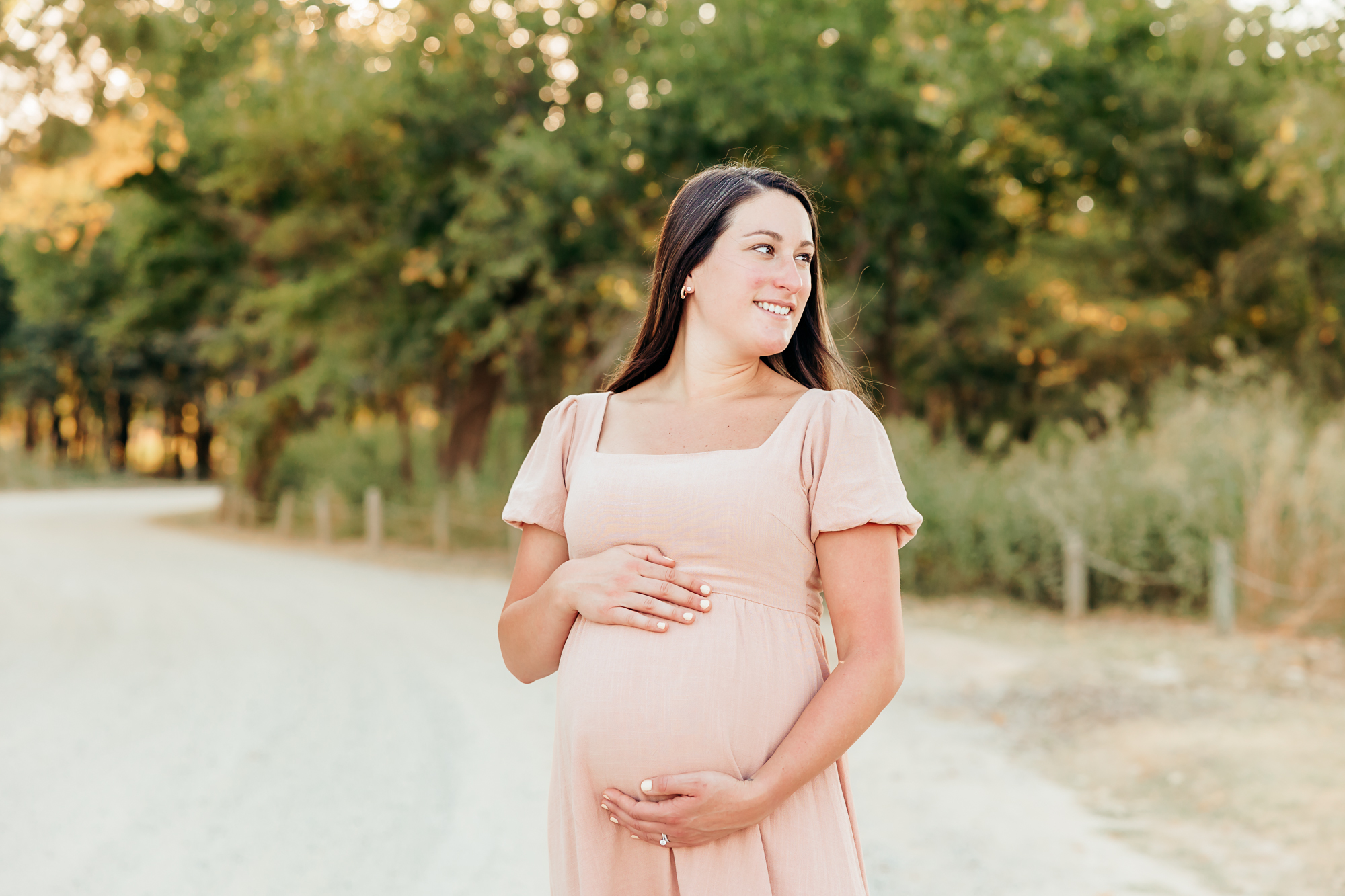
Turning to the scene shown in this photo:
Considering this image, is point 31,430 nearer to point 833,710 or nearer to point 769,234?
point 769,234

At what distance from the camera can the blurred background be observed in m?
10.2

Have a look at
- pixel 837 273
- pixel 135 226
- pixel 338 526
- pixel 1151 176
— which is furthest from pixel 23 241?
pixel 1151 176

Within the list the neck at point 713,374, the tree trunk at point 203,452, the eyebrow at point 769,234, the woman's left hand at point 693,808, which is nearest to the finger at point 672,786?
the woman's left hand at point 693,808

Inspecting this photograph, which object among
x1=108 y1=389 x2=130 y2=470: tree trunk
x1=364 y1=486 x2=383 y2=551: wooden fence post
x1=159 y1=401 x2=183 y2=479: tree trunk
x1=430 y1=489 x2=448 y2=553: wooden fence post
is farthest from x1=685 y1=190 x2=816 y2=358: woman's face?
x1=159 y1=401 x2=183 y2=479: tree trunk

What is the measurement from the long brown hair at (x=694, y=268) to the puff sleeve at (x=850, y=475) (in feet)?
0.92

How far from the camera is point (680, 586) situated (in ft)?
6.55

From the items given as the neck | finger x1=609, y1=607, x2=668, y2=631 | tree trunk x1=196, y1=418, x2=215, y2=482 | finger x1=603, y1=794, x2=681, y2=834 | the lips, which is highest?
the lips

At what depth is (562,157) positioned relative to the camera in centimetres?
1475

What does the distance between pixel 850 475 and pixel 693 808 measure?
0.62 meters

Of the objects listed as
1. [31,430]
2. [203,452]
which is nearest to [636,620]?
[203,452]

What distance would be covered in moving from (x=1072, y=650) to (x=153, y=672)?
7599 millimetres

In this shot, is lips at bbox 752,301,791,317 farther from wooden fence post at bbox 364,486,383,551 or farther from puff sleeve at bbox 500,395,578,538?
wooden fence post at bbox 364,486,383,551

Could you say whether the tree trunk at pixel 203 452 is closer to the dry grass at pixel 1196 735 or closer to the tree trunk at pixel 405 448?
the tree trunk at pixel 405 448

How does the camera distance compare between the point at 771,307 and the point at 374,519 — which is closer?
the point at 771,307
